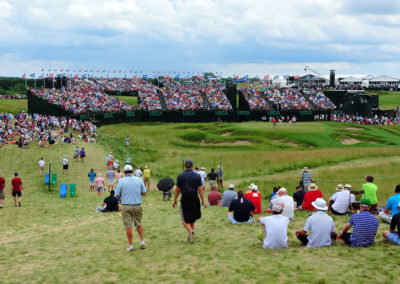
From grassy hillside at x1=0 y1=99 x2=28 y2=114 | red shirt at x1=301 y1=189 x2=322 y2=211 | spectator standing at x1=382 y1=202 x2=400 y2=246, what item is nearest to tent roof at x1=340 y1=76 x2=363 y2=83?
grassy hillside at x1=0 y1=99 x2=28 y2=114

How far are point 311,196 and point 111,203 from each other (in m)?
7.81

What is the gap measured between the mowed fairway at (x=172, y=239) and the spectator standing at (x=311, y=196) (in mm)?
514

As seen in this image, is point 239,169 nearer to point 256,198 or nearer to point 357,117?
point 256,198

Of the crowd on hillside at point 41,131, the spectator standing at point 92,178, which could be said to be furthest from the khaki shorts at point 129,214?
the crowd on hillside at point 41,131

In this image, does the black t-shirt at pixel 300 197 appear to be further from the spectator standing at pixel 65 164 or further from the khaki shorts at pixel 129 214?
the spectator standing at pixel 65 164

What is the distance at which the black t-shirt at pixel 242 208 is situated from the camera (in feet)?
43.6

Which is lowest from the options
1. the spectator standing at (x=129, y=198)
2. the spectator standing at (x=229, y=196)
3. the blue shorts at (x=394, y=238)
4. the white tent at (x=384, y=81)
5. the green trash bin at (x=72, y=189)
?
the green trash bin at (x=72, y=189)

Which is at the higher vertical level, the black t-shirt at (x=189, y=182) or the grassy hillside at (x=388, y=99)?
the grassy hillside at (x=388, y=99)

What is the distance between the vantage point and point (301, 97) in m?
80.8

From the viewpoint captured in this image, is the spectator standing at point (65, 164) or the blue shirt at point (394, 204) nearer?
the blue shirt at point (394, 204)

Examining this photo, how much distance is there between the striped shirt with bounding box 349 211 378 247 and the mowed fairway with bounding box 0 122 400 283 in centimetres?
28

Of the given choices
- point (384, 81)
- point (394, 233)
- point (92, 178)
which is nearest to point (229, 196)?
point (394, 233)

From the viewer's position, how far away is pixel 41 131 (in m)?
45.4

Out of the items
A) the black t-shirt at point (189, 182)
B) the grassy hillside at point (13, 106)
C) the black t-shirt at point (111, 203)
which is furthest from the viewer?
the grassy hillside at point (13, 106)
